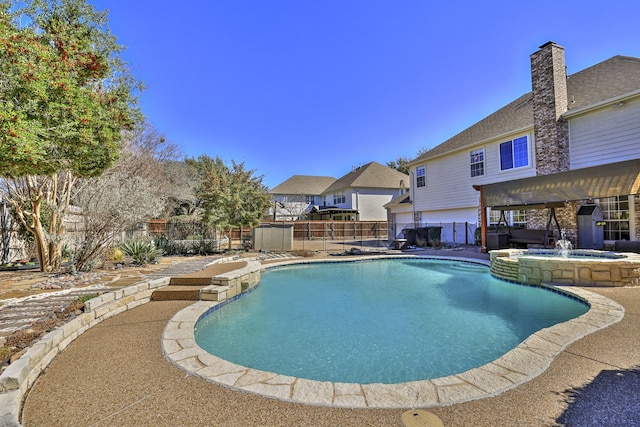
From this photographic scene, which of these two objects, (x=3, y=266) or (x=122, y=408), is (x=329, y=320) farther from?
(x=3, y=266)

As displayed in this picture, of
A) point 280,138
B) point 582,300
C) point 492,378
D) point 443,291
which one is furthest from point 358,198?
point 492,378

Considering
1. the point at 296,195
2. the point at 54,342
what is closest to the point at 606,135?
the point at 54,342

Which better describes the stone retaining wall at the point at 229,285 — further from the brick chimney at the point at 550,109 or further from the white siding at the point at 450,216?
the white siding at the point at 450,216

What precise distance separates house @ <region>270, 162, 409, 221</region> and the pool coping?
25359 mm

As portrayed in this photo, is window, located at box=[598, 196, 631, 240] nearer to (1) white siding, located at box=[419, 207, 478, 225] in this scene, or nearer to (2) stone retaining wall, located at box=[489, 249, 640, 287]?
(2) stone retaining wall, located at box=[489, 249, 640, 287]

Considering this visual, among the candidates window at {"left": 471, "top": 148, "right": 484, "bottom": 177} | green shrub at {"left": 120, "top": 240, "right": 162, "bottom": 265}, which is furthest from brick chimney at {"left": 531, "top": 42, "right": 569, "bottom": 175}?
green shrub at {"left": 120, "top": 240, "right": 162, "bottom": 265}

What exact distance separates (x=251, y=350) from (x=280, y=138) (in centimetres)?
2411

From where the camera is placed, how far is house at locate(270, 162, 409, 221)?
102 feet

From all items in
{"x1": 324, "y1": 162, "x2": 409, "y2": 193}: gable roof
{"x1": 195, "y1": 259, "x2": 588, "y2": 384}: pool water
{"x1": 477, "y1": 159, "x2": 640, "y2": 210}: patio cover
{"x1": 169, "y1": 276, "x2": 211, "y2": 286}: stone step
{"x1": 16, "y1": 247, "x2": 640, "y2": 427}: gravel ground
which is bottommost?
{"x1": 195, "y1": 259, "x2": 588, "y2": 384}: pool water

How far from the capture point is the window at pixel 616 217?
1076 cm

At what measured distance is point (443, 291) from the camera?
781cm

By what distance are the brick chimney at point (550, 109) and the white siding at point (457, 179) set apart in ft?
2.59

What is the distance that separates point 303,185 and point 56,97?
111ft

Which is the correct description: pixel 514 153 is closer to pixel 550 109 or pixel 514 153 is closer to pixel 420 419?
pixel 550 109
